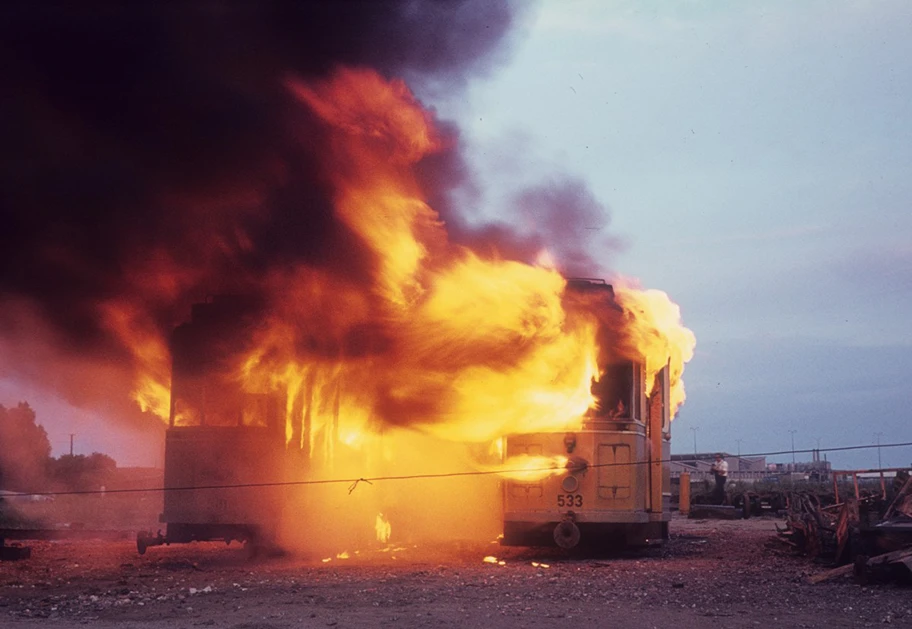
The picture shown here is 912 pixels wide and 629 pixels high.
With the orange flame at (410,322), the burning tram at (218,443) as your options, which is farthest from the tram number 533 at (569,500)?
the burning tram at (218,443)

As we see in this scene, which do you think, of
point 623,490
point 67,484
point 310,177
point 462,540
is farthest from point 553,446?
point 67,484

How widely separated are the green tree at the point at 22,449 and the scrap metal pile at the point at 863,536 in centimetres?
2648

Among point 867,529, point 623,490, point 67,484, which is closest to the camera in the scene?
point 867,529

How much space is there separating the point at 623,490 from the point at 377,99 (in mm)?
7369

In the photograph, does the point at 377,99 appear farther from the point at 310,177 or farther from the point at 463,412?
the point at 463,412

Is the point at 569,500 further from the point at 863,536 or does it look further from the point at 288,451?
the point at 288,451

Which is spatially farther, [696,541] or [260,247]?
[696,541]

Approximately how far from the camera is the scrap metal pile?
1278cm

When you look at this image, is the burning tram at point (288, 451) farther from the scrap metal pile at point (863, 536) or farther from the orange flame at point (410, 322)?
the scrap metal pile at point (863, 536)

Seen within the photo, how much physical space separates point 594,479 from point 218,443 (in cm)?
618

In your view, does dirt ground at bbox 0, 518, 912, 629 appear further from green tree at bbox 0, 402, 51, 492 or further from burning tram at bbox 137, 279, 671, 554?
green tree at bbox 0, 402, 51, 492

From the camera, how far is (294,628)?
10.1 metres

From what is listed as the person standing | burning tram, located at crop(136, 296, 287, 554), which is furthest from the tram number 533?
the person standing

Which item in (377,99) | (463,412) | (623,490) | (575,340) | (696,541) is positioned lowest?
(696,541)
